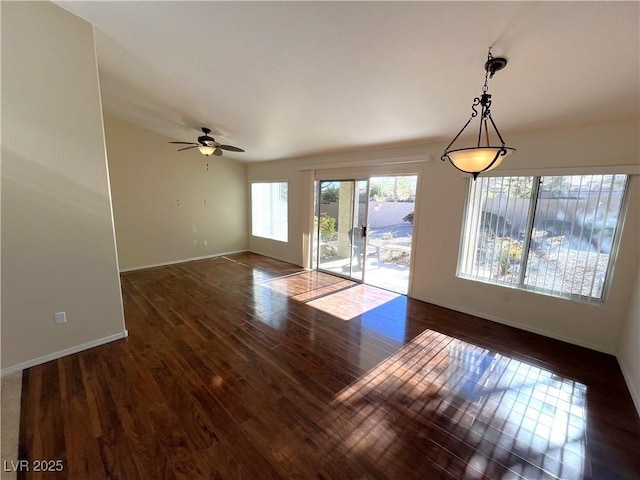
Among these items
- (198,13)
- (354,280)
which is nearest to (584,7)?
(198,13)

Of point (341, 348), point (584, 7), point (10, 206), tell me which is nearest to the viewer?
point (584, 7)

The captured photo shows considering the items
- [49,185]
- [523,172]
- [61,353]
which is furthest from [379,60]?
[61,353]

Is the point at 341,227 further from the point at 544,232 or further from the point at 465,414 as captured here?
the point at 465,414

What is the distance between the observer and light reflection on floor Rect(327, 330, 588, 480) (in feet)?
5.31

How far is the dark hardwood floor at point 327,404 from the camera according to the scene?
1561 mm

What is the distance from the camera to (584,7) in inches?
57.7

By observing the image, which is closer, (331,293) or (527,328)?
(527,328)

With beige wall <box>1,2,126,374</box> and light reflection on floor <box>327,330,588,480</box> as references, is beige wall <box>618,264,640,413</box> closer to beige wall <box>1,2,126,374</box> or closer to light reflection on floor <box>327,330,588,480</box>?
light reflection on floor <box>327,330,588,480</box>

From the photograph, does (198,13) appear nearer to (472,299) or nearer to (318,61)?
(318,61)

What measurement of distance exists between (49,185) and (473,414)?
4.02 meters

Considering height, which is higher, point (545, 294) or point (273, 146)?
point (273, 146)

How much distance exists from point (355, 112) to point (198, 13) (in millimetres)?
1769

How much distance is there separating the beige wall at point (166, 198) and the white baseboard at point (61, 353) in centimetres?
304

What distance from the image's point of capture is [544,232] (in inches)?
119
